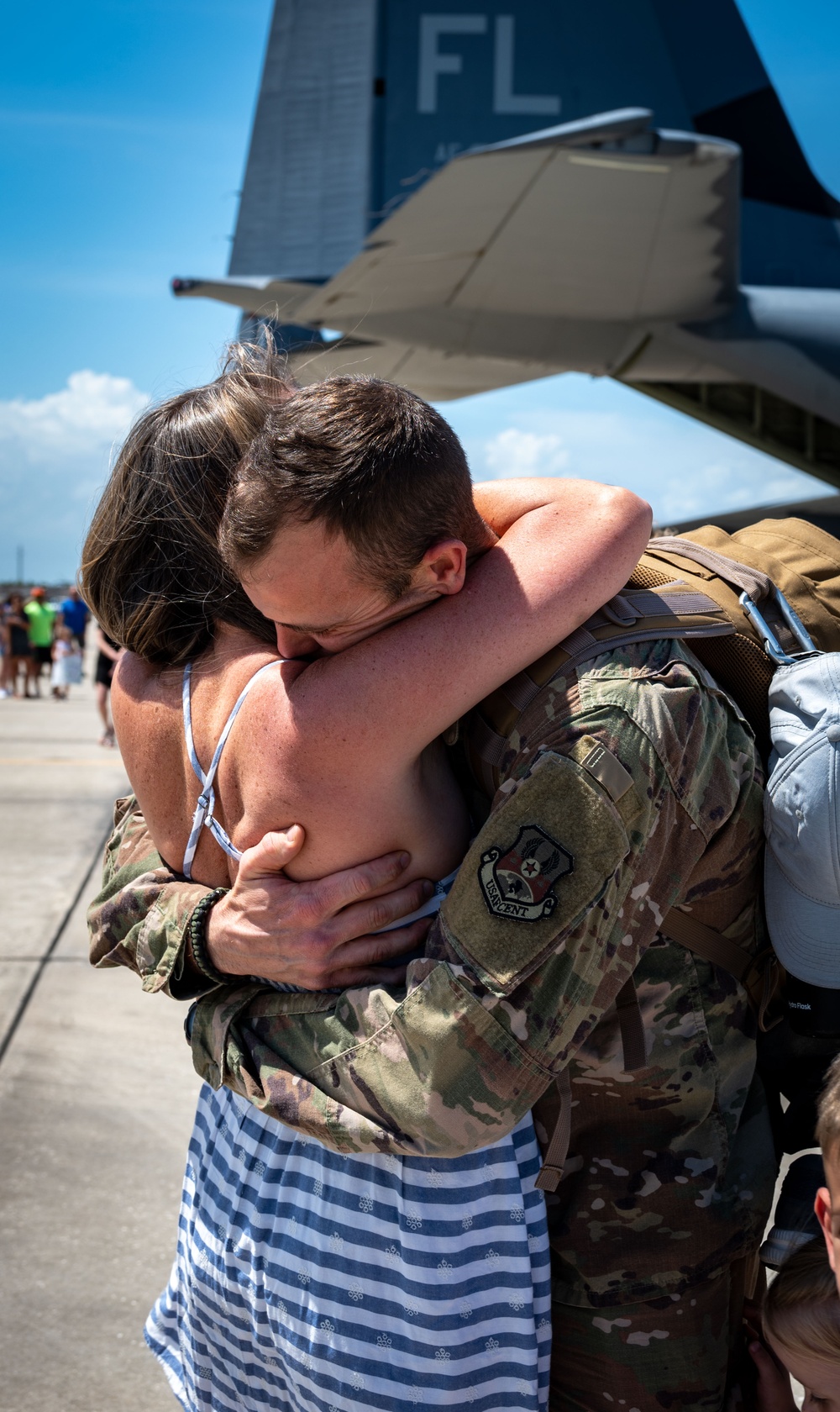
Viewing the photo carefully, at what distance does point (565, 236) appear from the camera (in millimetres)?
8547

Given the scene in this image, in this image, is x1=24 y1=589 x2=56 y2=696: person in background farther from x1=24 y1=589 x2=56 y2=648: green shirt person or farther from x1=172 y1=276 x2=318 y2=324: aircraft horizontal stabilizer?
x1=172 y1=276 x2=318 y2=324: aircraft horizontal stabilizer

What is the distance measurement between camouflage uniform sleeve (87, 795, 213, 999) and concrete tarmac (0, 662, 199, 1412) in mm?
1171

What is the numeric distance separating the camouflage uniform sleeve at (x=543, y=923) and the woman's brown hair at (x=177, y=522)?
18.5 inches

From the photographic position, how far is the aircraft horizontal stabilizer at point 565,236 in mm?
7457

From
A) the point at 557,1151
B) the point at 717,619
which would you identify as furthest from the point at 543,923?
the point at 717,619

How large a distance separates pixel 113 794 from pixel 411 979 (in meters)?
6.83

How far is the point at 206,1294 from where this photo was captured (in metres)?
1.35

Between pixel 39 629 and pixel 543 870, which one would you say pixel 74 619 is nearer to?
pixel 39 629

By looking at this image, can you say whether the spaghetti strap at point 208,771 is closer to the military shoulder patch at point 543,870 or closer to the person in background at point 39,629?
the military shoulder patch at point 543,870

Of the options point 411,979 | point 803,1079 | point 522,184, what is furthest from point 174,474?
point 522,184

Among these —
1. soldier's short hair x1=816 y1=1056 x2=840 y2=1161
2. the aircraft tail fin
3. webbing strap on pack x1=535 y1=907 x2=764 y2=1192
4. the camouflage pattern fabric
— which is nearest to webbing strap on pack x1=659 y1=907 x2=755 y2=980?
webbing strap on pack x1=535 y1=907 x2=764 y2=1192

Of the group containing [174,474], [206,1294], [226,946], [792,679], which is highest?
[174,474]

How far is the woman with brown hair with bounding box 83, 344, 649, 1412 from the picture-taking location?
1.11 meters

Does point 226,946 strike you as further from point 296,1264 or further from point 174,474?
point 174,474
